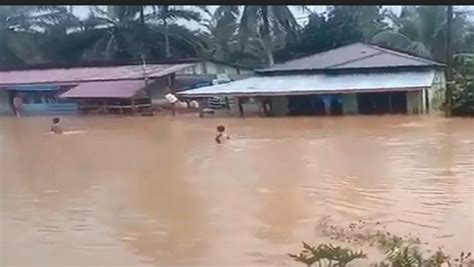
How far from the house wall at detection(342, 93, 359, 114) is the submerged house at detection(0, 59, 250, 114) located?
26 centimetres

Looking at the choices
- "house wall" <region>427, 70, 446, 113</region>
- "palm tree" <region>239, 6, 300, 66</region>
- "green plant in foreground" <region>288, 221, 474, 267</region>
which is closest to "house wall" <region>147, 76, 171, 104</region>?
"palm tree" <region>239, 6, 300, 66</region>

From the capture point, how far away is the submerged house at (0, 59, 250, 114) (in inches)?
76.6

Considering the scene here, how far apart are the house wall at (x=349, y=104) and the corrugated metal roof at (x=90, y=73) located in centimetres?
41

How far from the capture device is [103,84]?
199 cm

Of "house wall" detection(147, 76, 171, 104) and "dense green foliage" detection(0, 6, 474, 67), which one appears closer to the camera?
"dense green foliage" detection(0, 6, 474, 67)

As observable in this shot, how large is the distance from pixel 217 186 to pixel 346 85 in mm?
442

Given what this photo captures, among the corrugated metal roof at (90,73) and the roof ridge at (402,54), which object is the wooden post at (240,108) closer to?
the corrugated metal roof at (90,73)

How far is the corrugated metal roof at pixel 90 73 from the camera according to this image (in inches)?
76.4

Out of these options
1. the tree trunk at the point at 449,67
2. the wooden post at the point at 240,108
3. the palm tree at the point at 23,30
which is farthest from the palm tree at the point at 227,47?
the tree trunk at the point at 449,67

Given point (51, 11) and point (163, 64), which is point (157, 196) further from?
point (51, 11)

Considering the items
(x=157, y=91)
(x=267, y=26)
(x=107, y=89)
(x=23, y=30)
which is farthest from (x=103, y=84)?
(x=267, y=26)

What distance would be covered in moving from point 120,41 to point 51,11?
0.68 feet

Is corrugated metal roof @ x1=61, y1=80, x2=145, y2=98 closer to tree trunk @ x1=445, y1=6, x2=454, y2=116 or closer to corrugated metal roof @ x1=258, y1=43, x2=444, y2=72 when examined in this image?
corrugated metal roof @ x1=258, y1=43, x2=444, y2=72

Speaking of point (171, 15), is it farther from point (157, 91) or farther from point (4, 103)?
point (4, 103)
